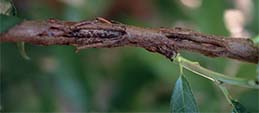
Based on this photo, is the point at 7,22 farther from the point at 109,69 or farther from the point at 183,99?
the point at 109,69

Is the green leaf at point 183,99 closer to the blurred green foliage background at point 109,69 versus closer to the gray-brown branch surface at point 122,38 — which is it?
the gray-brown branch surface at point 122,38

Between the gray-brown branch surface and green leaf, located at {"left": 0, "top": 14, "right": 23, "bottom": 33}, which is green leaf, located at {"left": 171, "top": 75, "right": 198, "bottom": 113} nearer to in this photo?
the gray-brown branch surface

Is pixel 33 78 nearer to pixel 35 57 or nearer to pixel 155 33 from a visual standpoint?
pixel 35 57

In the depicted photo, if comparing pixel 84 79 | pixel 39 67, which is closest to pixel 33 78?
pixel 39 67

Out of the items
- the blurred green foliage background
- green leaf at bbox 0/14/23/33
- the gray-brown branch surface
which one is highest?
green leaf at bbox 0/14/23/33

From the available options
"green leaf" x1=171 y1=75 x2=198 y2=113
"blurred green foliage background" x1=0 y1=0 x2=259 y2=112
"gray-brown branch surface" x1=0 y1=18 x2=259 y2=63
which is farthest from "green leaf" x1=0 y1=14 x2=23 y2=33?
"blurred green foliage background" x1=0 y1=0 x2=259 y2=112
